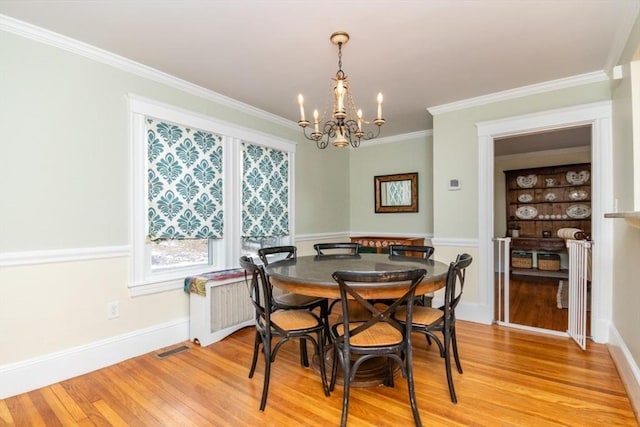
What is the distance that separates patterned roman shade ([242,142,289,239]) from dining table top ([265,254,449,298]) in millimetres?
1193

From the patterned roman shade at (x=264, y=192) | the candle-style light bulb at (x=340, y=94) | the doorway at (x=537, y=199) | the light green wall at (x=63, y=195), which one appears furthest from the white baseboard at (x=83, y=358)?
the doorway at (x=537, y=199)

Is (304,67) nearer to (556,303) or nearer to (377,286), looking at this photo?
(377,286)

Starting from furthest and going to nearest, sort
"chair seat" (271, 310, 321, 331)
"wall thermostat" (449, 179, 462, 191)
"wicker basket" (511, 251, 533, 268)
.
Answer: "wicker basket" (511, 251, 533, 268)
"wall thermostat" (449, 179, 462, 191)
"chair seat" (271, 310, 321, 331)

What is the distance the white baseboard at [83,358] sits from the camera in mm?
2096

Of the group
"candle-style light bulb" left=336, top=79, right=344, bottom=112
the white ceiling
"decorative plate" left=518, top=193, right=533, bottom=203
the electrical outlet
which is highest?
the white ceiling

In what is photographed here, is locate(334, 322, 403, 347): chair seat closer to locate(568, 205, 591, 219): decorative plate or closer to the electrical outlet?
the electrical outlet

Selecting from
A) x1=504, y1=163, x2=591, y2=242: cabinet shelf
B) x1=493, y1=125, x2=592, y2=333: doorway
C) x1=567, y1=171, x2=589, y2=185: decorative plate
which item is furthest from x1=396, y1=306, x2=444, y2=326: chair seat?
x1=567, y1=171, x2=589, y2=185: decorative plate

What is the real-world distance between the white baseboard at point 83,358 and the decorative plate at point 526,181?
6.36 meters

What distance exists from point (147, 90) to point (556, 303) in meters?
5.21

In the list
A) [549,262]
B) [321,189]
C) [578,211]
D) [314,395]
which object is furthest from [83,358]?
[578,211]

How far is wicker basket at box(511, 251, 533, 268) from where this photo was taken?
240 inches

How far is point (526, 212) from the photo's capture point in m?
6.30

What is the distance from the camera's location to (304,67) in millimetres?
2730

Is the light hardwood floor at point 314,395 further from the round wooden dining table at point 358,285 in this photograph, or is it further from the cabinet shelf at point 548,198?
the cabinet shelf at point 548,198
